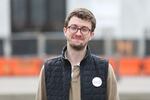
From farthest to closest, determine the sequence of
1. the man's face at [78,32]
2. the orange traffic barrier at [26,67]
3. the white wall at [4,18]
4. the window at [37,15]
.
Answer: the window at [37,15]
the white wall at [4,18]
the orange traffic barrier at [26,67]
the man's face at [78,32]

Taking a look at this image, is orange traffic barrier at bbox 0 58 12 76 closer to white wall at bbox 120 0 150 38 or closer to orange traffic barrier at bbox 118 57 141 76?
orange traffic barrier at bbox 118 57 141 76

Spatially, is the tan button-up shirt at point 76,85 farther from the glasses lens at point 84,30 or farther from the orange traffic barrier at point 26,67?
the orange traffic barrier at point 26,67

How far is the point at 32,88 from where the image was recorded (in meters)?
12.9

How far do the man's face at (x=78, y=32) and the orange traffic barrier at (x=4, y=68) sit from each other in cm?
1315

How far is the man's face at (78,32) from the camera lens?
3875 mm

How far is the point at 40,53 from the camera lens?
1795cm

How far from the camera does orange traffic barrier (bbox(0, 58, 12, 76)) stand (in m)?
17.0

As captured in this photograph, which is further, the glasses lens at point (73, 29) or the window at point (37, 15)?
the window at point (37, 15)


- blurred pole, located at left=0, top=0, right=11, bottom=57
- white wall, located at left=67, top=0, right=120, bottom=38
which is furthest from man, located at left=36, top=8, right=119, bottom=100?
blurred pole, located at left=0, top=0, right=11, bottom=57

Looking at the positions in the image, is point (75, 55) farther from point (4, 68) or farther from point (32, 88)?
point (4, 68)

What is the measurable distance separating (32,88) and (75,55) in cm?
902

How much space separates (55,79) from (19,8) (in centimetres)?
2199

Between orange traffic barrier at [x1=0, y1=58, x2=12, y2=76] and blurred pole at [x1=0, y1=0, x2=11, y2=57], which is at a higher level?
blurred pole at [x1=0, y1=0, x2=11, y2=57]

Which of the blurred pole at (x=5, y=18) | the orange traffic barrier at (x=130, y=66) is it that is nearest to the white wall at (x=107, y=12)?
the blurred pole at (x=5, y=18)
